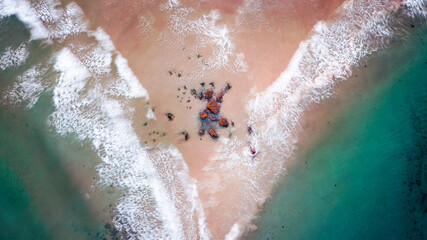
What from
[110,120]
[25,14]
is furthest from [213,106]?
[25,14]

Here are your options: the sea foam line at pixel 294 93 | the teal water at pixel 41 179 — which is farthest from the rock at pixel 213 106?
the teal water at pixel 41 179

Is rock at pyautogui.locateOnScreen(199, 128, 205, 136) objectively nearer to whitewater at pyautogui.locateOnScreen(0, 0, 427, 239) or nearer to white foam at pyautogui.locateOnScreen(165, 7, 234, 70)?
whitewater at pyautogui.locateOnScreen(0, 0, 427, 239)

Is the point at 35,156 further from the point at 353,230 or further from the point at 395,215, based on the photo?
the point at 395,215

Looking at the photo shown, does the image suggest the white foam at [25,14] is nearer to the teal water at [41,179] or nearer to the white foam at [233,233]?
the teal water at [41,179]

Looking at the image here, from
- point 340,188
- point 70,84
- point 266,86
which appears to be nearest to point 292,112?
point 266,86

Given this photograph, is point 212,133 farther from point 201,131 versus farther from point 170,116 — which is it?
point 170,116
